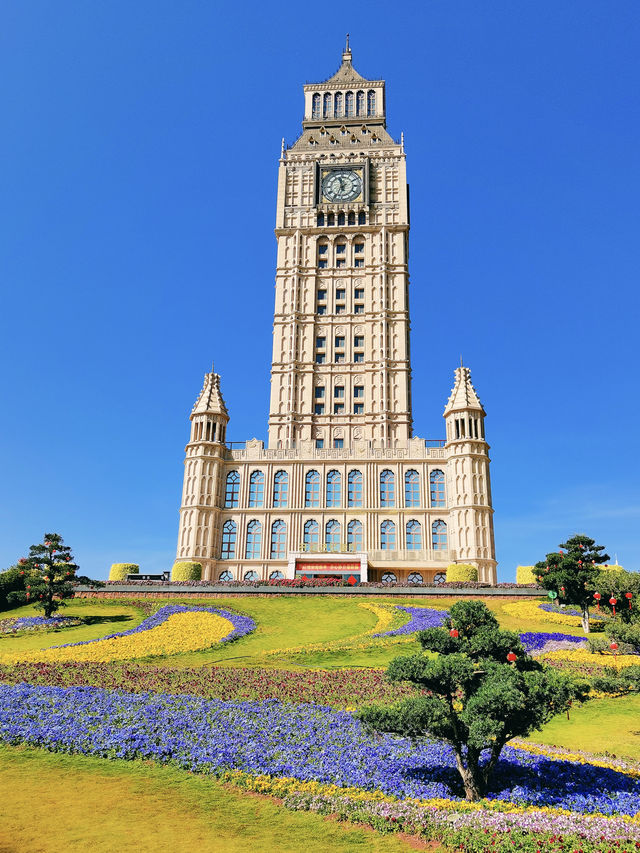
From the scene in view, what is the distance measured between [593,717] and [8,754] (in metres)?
17.8

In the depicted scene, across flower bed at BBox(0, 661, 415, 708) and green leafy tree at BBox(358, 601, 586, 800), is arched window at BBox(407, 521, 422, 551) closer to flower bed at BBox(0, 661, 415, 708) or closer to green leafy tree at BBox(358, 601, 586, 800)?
flower bed at BBox(0, 661, 415, 708)

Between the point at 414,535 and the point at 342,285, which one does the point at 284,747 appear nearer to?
the point at 414,535

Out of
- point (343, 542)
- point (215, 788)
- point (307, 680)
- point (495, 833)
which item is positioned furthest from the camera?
point (343, 542)

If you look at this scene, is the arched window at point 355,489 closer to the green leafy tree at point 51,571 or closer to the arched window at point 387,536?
the arched window at point 387,536

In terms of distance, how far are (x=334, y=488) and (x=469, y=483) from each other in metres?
12.9

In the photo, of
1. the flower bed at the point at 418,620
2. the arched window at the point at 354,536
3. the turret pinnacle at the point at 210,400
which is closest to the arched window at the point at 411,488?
the arched window at the point at 354,536

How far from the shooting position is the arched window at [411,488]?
203 ft

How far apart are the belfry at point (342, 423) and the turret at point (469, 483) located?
4.9 inches

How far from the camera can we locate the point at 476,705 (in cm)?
1445

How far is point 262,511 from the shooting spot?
2485 inches

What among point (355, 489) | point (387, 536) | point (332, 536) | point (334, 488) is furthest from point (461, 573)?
point (334, 488)

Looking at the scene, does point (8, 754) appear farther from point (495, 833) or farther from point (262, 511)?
point (262, 511)

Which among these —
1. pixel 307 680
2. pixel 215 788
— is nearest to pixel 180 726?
pixel 215 788

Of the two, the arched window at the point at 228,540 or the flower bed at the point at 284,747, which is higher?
the arched window at the point at 228,540
